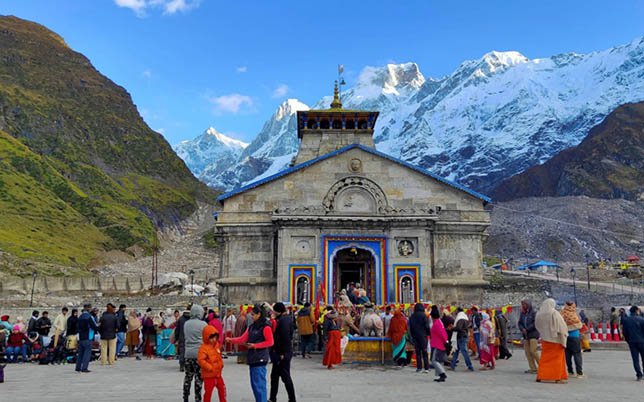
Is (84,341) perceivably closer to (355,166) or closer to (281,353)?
(281,353)

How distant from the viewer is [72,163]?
12062 cm

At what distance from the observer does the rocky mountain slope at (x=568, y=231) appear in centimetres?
9244

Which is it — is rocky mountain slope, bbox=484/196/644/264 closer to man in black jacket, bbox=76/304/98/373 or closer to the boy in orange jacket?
man in black jacket, bbox=76/304/98/373

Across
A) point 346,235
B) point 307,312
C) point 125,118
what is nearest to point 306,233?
point 346,235

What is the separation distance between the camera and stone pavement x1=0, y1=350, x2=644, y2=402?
11.4m

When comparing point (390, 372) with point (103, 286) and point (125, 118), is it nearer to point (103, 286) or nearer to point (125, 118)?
point (103, 286)

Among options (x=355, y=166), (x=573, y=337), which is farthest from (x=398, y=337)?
(x=355, y=166)

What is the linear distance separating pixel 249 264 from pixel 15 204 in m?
70.6

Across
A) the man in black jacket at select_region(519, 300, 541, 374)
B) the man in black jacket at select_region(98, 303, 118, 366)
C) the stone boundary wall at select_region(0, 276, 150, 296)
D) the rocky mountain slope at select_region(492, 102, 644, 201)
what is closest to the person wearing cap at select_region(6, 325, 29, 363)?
the man in black jacket at select_region(98, 303, 118, 366)

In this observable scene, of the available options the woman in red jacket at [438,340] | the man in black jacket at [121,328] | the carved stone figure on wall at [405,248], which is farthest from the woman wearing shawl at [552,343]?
the carved stone figure on wall at [405,248]

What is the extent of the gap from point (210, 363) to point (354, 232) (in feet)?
63.5

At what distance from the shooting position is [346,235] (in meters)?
28.8

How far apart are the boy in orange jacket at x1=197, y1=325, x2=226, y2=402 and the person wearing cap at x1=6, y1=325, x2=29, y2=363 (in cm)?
1118

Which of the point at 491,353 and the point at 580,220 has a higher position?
the point at 580,220
